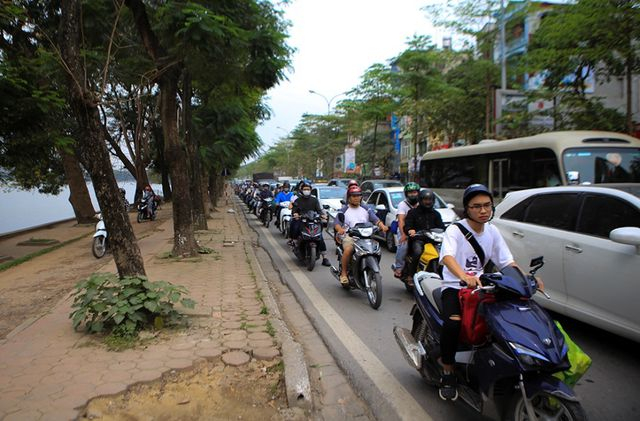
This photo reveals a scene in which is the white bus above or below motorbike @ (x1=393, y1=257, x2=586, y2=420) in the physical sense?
above

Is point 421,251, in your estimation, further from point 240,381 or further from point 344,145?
point 344,145

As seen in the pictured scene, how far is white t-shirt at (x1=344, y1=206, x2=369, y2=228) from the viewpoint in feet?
23.4

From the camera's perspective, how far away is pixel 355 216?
716 cm

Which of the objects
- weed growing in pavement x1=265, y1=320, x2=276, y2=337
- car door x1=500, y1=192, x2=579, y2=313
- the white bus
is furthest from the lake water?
car door x1=500, y1=192, x2=579, y2=313

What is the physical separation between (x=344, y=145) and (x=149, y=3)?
44.8 metres

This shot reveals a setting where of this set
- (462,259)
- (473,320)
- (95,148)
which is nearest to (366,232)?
(462,259)

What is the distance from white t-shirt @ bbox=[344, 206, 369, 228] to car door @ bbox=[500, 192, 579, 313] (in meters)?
2.05

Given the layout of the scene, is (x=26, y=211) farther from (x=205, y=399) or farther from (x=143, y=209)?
(x=205, y=399)

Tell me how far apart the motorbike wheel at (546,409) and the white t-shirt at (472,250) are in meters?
0.87

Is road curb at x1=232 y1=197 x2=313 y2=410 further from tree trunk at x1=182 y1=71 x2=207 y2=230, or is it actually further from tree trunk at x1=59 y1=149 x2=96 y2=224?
tree trunk at x1=59 y1=149 x2=96 y2=224

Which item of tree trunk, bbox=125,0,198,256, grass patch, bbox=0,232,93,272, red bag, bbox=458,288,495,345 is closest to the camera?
red bag, bbox=458,288,495,345

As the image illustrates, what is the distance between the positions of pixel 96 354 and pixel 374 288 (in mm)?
3329

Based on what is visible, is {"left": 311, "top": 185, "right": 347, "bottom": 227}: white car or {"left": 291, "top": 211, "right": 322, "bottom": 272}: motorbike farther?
{"left": 311, "top": 185, "right": 347, "bottom": 227}: white car

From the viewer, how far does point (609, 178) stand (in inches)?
406
